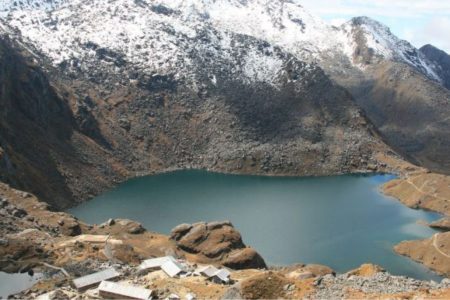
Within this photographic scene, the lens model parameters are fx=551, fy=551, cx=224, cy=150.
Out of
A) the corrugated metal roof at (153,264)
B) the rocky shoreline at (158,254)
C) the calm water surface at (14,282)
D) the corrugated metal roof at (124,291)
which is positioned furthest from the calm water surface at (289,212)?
the corrugated metal roof at (124,291)

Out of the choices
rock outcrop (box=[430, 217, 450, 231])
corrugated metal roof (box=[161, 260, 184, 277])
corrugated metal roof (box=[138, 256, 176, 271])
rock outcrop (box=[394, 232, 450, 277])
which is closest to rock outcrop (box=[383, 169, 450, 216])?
rock outcrop (box=[430, 217, 450, 231])

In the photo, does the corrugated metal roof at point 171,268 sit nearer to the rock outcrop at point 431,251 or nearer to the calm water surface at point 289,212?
the calm water surface at point 289,212

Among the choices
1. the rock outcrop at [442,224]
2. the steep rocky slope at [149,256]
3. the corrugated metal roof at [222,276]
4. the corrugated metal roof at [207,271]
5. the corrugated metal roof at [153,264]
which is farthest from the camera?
the rock outcrop at [442,224]

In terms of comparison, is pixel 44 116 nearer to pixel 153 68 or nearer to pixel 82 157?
pixel 82 157

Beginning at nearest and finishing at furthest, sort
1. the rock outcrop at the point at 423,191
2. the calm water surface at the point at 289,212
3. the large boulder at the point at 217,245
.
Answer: the large boulder at the point at 217,245
the calm water surface at the point at 289,212
the rock outcrop at the point at 423,191

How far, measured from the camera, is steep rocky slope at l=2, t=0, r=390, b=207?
14525 cm

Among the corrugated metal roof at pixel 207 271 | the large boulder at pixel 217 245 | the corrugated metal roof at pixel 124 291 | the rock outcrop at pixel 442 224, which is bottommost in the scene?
the rock outcrop at pixel 442 224

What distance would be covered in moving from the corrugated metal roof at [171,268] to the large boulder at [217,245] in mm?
20095

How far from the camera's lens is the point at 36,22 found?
172375 mm

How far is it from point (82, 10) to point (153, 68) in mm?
37942

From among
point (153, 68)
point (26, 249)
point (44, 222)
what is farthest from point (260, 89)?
point (26, 249)

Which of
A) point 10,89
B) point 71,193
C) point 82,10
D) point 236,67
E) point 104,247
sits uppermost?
point 82,10

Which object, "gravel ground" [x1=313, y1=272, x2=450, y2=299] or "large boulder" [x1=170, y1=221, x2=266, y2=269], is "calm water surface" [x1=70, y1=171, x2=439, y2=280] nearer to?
"large boulder" [x1=170, y1=221, x2=266, y2=269]

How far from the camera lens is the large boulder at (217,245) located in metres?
61.9
